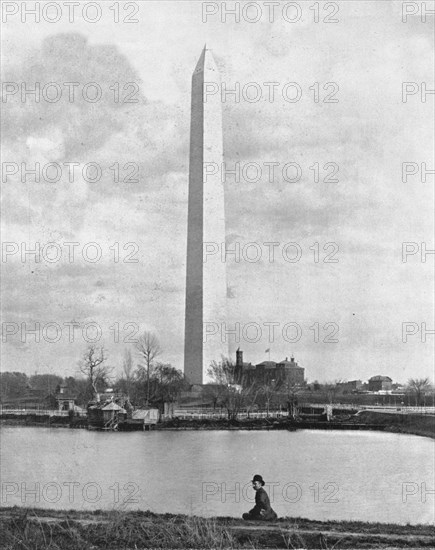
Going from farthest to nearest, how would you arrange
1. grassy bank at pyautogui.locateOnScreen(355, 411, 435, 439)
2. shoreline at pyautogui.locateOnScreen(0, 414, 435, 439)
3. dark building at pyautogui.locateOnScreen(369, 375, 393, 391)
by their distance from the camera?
dark building at pyautogui.locateOnScreen(369, 375, 393, 391)
grassy bank at pyautogui.locateOnScreen(355, 411, 435, 439)
shoreline at pyautogui.locateOnScreen(0, 414, 435, 439)

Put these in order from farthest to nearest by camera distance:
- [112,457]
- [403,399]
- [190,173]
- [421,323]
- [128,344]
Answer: [403,399], [128,344], [190,173], [112,457], [421,323]

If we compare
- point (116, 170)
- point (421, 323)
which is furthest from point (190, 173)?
point (421, 323)

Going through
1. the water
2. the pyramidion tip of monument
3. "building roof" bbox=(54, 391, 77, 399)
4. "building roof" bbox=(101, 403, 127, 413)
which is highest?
the pyramidion tip of monument

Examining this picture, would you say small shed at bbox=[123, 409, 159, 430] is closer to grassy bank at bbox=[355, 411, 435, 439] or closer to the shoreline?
the shoreline

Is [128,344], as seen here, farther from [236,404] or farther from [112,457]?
[112,457]

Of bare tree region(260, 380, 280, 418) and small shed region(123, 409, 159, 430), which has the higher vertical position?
bare tree region(260, 380, 280, 418)

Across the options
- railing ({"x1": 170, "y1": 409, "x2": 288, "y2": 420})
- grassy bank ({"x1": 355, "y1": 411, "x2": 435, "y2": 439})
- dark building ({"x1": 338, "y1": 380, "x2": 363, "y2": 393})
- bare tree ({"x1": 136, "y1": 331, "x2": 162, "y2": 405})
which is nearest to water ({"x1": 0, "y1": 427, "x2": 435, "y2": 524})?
grassy bank ({"x1": 355, "y1": 411, "x2": 435, "y2": 439})

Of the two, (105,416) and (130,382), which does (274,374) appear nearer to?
(130,382)
